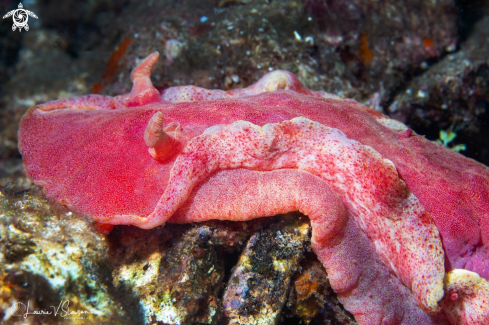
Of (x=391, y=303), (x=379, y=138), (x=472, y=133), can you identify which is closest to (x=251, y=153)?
(x=379, y=138)

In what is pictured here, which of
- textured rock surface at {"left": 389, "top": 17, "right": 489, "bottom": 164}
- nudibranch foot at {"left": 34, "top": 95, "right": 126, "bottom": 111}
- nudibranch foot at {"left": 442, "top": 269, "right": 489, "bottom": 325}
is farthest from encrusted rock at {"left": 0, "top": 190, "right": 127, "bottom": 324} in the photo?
textured rock surface at {"left": 389, "top": 17, "right": 489, "bottom": 164}

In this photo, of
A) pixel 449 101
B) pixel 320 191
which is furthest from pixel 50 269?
pixel 449 101

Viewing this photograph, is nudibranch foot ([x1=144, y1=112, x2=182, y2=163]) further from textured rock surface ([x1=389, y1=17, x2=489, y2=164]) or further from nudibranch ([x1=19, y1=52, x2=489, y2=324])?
textured rock surface ([x1=389, y1=17, x2=489, y2=164])

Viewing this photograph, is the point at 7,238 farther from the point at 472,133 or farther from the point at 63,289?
the point at 472,133

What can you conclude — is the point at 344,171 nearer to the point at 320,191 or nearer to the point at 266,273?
the point at 320,191

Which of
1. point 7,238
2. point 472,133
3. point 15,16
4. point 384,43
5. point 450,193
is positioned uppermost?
point 384,43

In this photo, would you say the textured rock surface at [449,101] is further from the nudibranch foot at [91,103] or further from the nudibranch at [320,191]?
the nudibranch foot at [91,103]
